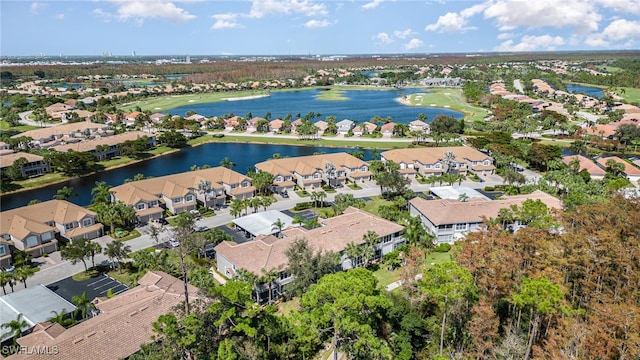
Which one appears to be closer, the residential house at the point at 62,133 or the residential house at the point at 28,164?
the residential house at the point at 28,164

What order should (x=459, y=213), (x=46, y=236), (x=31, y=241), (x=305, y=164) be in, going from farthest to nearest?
(x=305, y=164), (x=459, y=213), (x=46, y=236), (x=31, y=241)

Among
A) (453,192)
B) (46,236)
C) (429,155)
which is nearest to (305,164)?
(429,155)

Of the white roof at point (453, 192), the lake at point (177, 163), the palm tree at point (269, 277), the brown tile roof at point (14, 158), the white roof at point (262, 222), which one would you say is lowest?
the lake at point (177, 163)

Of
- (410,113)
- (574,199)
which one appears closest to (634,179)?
(574,199)

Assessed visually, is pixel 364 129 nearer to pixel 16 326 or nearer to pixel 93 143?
pixel 93 143

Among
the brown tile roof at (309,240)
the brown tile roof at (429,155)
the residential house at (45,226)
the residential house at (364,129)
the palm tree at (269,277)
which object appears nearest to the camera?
the palm tree at (269,277)

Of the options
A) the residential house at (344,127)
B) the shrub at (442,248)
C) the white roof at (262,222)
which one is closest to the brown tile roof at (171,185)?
the white roof at (262,222)

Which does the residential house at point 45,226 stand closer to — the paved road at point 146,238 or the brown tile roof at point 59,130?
the paved road at point 146,238

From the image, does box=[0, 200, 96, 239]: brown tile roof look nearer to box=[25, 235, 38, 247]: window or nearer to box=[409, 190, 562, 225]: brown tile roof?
box=[25, 235, 38, 247]: window
